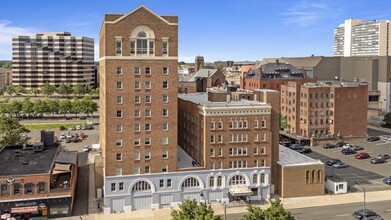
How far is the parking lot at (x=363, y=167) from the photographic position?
84.8 meters

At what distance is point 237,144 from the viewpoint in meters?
74.4

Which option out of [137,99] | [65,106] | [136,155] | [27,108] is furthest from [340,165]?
[27,108]

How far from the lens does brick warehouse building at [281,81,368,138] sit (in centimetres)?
12850

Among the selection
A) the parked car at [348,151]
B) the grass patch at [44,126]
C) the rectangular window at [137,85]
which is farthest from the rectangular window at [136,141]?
the grass patch at [44,126]

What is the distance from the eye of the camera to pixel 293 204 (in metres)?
72.6

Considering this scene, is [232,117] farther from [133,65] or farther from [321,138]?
[321,138]

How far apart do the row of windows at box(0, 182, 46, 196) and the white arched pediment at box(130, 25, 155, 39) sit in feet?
91.9

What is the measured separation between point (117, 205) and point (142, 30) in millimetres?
29677

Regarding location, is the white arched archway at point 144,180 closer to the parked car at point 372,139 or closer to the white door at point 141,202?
the white door at point 141,202

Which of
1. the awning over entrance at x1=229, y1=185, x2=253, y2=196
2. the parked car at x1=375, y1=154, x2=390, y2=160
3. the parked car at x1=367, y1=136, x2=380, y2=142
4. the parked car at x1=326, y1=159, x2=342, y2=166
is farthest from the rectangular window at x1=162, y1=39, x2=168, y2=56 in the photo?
the parked car at x1=367, y1=136, x2=380, y2=142

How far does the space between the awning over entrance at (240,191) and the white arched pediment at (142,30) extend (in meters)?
29.9

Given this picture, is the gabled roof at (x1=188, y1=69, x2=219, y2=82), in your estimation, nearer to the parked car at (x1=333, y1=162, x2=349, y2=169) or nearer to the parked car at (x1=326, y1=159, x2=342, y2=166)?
the parked car at (x1=326, y1=159, x2=342, y2=166)

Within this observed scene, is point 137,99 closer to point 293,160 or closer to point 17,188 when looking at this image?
point 17,188

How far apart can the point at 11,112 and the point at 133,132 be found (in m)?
124
